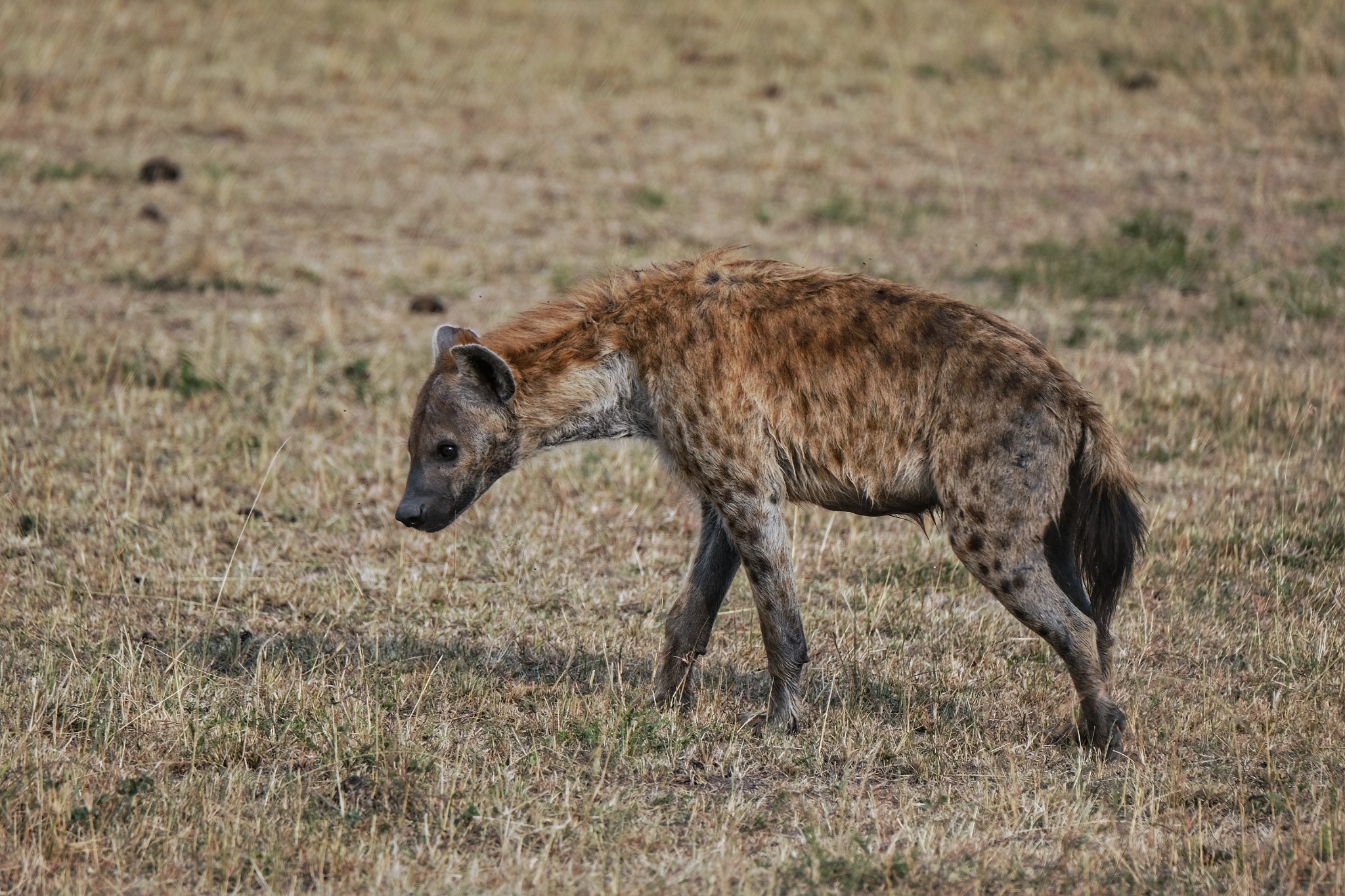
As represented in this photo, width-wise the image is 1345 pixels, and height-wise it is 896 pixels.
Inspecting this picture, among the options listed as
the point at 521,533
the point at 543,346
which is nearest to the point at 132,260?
the point at 521,533

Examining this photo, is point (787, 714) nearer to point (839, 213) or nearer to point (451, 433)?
point (451, 433)

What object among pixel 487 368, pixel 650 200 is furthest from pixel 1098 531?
pixel 650 200

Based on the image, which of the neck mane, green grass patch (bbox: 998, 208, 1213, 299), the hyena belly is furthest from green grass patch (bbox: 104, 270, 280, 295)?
the hyena belly

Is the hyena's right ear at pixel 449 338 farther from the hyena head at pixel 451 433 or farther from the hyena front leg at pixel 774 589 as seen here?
the hyena front leg at pixel 774 589

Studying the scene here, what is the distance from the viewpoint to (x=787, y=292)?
540cm

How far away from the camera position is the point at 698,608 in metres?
5.67

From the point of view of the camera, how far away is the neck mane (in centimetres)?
540

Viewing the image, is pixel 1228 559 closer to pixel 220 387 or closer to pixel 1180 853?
pixel 1180 853

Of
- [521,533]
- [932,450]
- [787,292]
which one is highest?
[787,292]

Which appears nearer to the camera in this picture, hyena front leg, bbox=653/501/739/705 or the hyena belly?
the hyena belly

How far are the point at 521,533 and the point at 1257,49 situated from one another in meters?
12.9

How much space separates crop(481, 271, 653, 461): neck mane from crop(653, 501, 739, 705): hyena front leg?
49 cm

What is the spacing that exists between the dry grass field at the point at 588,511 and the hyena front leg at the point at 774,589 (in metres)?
0.17

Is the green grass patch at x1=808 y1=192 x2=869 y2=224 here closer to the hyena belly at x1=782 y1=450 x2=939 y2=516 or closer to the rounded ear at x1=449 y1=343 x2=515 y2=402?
the hyena belly at x1=782 y1=450 x2=939 y2=516
